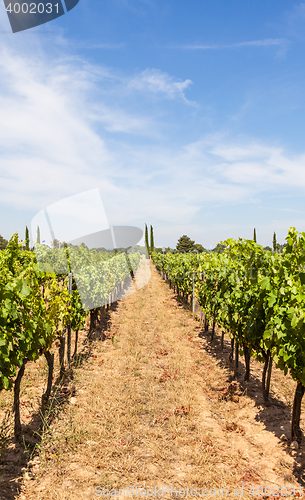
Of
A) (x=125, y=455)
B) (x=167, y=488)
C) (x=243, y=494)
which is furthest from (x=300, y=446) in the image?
(x=125, y=455)

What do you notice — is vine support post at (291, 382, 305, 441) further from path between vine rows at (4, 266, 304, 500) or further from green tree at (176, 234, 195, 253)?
green tree at (176, 234, 195, 253)

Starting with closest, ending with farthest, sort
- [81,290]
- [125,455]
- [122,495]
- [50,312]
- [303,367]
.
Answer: [122,495] < [303,367] < [125,455] < [50,312] < [81,290]

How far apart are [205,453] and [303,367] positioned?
1569 mm

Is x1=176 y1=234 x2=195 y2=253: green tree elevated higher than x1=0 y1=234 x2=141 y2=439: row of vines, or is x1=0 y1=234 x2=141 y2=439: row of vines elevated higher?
x1=176 y1=234 x2=195 y2=253: green tree

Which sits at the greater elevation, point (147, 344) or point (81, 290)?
point (81, 290)

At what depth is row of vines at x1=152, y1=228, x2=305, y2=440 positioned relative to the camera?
334cm

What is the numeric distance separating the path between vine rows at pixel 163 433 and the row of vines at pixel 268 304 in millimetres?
450

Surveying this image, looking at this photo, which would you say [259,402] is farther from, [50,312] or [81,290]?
[81,290]

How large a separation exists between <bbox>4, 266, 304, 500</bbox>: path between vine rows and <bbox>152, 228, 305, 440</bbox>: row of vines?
0.45 metres

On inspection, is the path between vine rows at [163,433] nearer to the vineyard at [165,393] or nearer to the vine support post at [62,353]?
the vineyard at [165,393]

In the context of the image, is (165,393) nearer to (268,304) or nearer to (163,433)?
(163,433)

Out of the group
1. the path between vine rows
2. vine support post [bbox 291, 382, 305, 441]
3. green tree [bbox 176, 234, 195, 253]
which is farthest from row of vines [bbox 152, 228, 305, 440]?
green tree [bbox 176, 234, 195, 253]

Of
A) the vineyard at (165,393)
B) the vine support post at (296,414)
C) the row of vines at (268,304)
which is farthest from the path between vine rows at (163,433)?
the row of vines at (268,304)

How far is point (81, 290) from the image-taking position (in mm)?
7250
